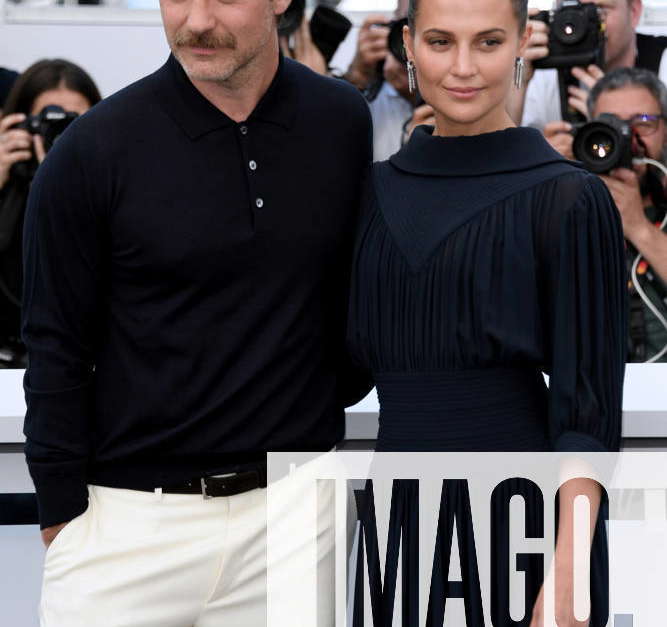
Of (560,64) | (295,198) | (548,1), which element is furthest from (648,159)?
(295,198)

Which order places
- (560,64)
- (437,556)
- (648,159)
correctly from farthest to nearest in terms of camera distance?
(560,64), (648,159), (437,556)

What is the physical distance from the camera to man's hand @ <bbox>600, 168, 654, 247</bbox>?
2.88m

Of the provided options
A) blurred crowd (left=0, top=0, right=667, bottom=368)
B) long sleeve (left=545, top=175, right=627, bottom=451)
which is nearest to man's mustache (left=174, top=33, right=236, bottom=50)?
long sleeve (left=545, top=175, right=627, bottom=451)

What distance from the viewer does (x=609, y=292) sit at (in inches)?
52.8

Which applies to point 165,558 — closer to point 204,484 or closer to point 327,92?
point 204,484

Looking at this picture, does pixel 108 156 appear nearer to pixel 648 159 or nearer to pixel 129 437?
pixel 129 437

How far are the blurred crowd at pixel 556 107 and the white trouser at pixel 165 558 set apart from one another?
4.73ft

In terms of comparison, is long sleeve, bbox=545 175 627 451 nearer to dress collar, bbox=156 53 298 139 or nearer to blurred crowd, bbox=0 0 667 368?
dress collar, bbox=156 53 298 139

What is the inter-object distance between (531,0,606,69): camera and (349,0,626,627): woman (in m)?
1.85

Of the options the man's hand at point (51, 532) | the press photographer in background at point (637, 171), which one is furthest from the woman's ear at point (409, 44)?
the press photographer in background at point (637, 171)

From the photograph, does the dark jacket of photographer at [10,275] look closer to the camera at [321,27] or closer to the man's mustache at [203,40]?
the camera at [321,27]

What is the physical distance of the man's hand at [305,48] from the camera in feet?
11.0

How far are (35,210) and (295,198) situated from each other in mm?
334

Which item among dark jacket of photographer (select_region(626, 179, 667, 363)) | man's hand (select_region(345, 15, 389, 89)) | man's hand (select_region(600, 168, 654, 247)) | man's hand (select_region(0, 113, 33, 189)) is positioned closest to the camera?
dark jacket of photographer (select_region(626, 179, 667, 363))
